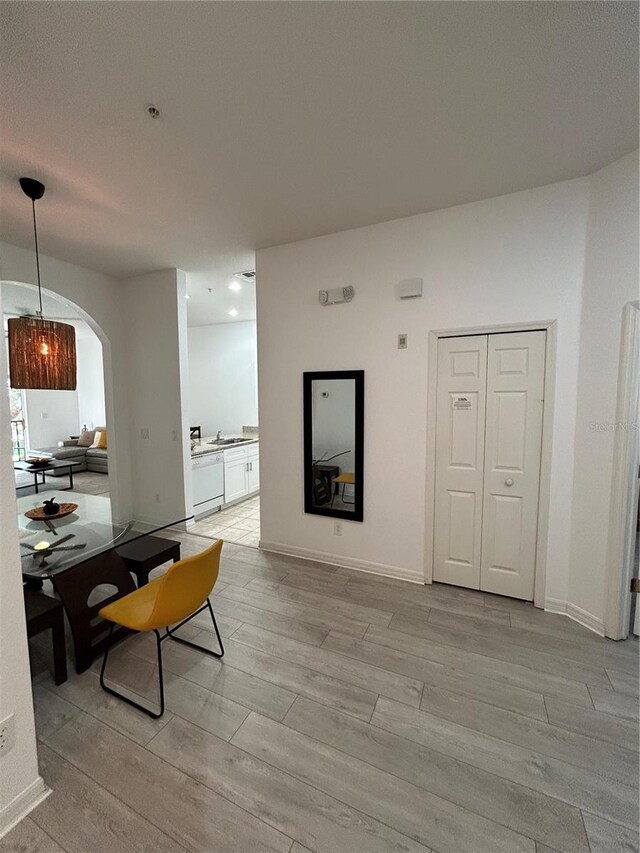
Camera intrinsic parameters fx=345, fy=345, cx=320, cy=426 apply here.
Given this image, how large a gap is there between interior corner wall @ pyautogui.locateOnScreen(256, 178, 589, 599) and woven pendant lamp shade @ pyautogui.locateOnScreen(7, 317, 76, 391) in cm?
163

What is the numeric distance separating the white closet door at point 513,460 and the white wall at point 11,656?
281 centimetres

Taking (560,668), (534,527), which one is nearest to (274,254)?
(534,527)

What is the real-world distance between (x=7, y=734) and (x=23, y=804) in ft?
1.03

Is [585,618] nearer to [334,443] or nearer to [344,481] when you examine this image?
[344,481]

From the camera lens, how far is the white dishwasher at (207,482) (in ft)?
14.6

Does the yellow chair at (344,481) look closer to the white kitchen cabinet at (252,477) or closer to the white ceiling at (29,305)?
the white kitchen cabinet at (252,477)

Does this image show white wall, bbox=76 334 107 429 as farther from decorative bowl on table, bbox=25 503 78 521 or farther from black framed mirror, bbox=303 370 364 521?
black framed mirror, bbox=303 370 364 521

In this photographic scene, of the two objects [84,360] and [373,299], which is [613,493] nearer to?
[373,299]

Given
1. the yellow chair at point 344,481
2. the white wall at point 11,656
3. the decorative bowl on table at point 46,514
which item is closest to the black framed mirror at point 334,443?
the yellow chair at point 344,481

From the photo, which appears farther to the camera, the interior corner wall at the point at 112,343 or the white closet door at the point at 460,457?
the interior corner wall at the point at 112,343

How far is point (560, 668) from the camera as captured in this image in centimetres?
200

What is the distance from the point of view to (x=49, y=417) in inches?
332

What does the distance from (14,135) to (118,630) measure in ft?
9.62

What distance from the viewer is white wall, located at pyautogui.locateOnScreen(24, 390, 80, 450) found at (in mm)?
8125
